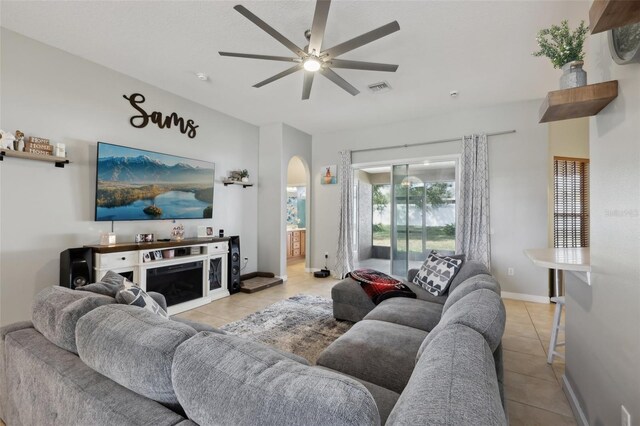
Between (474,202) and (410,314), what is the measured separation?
2.99m

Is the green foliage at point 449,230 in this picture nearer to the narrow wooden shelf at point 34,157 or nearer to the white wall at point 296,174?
the white wall at point 296,174

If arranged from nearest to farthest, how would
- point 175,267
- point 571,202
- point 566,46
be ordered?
point 566,46, point 175,267, point 571,202

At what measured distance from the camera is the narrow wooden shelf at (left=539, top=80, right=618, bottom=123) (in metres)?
1.38

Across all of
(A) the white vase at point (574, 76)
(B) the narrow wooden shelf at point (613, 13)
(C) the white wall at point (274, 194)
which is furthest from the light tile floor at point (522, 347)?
(B) the narrow wooden shelf at point (613, 13)

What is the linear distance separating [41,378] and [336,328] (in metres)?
2.45

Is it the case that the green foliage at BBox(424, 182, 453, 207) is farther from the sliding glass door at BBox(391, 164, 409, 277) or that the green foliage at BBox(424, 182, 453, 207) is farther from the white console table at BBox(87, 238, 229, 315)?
the white console table at BBox(87, 238, 229, 315)

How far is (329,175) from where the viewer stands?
19.8ft

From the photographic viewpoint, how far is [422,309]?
8.09 feet

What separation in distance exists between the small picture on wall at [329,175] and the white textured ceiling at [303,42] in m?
1.83

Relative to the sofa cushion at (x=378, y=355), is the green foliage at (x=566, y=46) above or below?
above

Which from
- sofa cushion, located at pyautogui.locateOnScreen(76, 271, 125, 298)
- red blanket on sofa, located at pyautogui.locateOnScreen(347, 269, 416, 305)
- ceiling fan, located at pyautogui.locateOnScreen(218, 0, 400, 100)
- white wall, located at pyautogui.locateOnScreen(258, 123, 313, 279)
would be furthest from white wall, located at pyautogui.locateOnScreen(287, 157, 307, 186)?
sofa cushion, located at pyautogui.locateOnScreen(76, 271, 125, 298)

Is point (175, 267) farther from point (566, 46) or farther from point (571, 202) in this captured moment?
point (571, 202)

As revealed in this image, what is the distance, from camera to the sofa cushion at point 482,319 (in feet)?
4.06

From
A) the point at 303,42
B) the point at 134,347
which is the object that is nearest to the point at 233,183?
the point at 303,42
